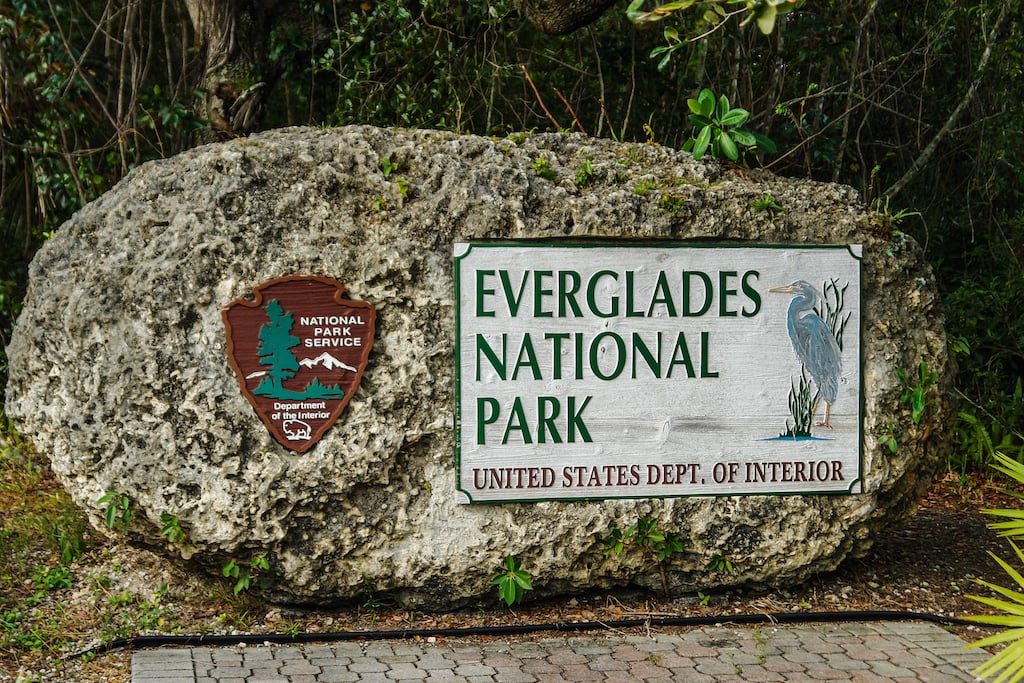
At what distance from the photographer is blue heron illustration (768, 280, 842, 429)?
505 cm

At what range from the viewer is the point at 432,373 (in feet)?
15.5

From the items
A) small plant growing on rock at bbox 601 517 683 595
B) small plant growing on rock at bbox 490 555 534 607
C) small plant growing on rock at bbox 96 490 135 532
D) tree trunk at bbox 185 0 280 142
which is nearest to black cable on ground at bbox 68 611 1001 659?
small plant growing on rock at bbox 490 555 534 607

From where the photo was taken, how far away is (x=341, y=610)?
4.92m

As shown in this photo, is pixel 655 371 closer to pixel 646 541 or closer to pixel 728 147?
pixel 646 541

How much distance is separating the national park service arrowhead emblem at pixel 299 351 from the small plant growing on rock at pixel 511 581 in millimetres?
1042

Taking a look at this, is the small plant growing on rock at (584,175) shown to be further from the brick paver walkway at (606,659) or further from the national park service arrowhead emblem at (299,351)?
the brick paver walkway at (606,659)

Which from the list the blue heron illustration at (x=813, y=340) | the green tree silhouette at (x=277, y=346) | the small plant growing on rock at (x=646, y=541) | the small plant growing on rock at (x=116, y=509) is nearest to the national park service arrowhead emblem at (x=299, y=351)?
the green tree silhouette at (x=277, y=346)

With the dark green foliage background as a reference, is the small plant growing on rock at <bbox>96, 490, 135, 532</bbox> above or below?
below

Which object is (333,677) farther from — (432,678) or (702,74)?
(702,74)

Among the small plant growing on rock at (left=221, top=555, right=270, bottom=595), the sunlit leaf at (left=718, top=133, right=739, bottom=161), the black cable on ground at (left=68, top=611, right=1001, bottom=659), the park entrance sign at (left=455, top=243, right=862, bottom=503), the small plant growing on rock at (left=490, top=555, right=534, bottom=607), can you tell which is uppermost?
the sunlit leaf at (left=718, top=133, right=739, bottom=161)

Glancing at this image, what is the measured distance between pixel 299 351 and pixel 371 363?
1.05 feet

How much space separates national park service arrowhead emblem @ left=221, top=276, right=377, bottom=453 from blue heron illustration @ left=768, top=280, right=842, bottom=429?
6.65ft

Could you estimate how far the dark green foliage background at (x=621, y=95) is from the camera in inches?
288

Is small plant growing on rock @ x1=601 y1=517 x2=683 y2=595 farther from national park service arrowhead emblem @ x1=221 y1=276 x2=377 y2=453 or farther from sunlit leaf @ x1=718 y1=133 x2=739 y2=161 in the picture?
sunlit leaf @ x1=718 y1=133 x2=739 y2=161
